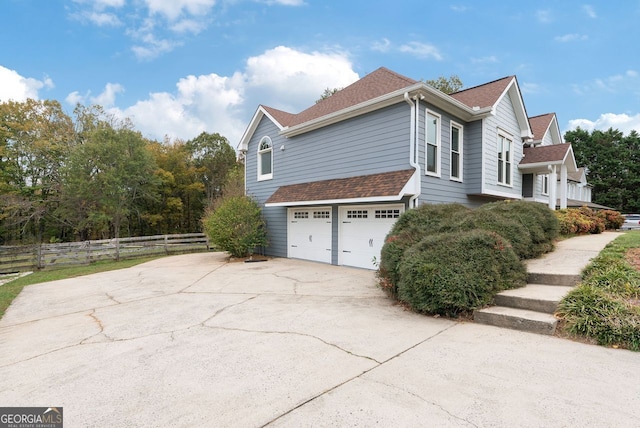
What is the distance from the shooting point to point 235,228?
12180 millimetres

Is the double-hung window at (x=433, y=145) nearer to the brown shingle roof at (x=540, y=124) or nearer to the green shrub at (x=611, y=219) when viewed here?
the brown shingle roof at (x=540, y=124)

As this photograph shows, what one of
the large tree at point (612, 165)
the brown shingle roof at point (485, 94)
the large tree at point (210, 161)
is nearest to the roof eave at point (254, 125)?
the brown shingle roof at point (485, 94)

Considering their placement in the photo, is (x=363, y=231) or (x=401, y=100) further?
(x=363, y=231)

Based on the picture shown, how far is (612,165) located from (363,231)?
44854mm

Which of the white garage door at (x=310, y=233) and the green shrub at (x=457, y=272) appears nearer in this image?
the green shrub at (x=457, y=272)

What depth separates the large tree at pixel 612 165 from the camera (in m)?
36.3

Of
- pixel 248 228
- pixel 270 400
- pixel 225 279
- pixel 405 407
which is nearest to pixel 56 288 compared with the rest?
pixel 225 279

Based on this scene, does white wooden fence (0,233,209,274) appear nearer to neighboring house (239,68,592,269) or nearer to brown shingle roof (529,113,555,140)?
neighboring house (239,68,592,269)

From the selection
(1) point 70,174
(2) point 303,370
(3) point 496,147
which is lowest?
(2) point 303,370

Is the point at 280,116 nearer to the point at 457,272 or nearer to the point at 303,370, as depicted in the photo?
the point at 457,272

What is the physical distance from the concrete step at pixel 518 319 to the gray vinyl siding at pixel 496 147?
22.5ft

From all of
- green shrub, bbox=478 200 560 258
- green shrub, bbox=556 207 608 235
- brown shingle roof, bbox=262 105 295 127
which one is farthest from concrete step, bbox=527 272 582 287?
brown shingle roof, bbox=262 105 295 127

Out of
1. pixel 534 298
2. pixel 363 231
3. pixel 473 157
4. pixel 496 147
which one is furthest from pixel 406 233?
pixel 496 147

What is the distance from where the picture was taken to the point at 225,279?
867 cm
